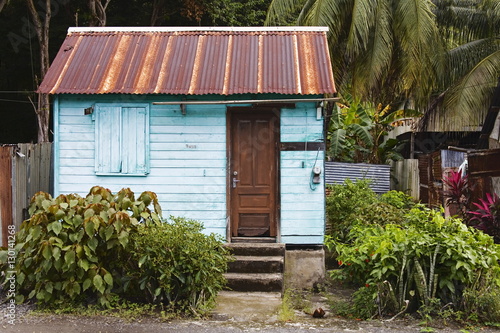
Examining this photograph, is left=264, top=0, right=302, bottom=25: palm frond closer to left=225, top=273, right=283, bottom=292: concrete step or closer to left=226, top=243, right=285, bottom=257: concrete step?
left=226, top=243, right=285, bottom=257: concrete step

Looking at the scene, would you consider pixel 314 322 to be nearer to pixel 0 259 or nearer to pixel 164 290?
pixel 164 290

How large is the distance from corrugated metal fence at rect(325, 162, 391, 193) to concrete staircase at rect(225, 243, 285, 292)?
6.13 m

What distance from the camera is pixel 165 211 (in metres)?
9.30

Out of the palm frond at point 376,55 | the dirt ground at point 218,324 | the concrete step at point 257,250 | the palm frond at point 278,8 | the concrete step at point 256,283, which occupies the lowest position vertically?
the dirt ground at point 218,324

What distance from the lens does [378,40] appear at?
1498cm

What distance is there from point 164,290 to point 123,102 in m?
3.58

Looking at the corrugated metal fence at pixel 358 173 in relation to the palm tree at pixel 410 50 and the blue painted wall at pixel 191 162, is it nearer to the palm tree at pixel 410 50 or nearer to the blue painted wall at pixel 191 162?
the palm tree at pixel 410 50

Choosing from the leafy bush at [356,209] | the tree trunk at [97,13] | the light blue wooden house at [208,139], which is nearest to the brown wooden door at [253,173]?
the light blue wooden house at [208,139]

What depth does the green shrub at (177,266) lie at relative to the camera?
7.10 meters

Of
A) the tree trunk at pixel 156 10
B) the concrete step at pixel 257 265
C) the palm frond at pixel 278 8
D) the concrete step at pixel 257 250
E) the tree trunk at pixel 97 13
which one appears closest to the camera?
the concrete step at pixel 257 265

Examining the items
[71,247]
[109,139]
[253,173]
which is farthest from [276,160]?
[71,247]

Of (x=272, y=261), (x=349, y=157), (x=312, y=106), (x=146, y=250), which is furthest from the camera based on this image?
(x=349, y=157)

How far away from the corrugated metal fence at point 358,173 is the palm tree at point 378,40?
2.14 metres

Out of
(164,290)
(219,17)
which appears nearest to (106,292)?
(164,290)
